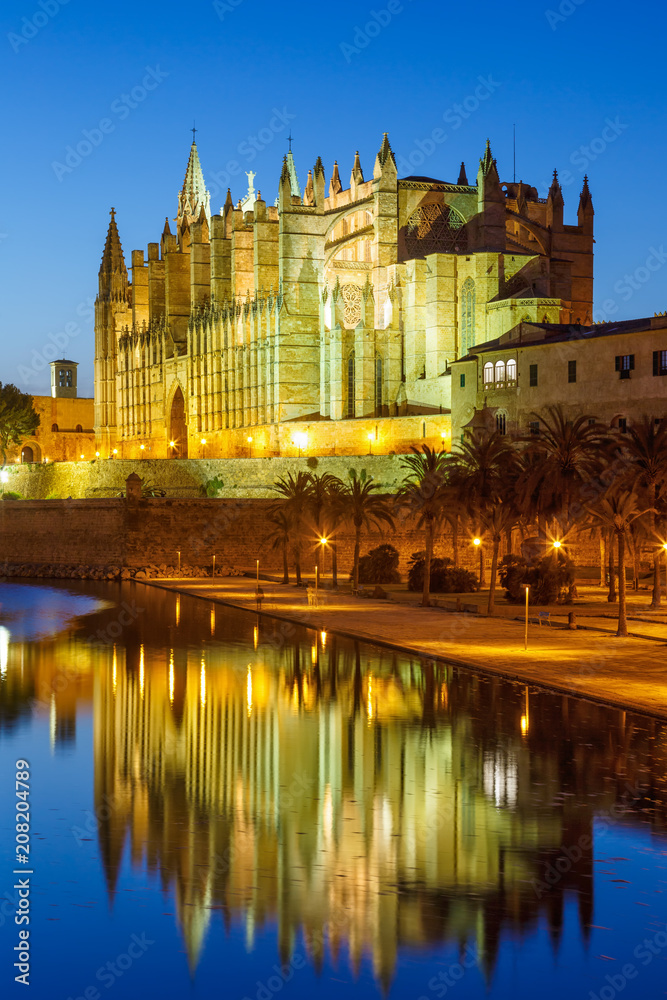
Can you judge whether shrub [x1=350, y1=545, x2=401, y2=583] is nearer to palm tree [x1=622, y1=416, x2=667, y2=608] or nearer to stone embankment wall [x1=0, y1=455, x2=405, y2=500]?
stone embankment wall [x1=0, y1=455, x2=405, y2=500]

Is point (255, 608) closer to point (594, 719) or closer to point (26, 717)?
point (26, 717)

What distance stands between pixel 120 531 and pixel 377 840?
4148 centimetres

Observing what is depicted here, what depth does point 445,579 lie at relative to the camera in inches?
1555

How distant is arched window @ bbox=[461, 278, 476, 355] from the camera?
50.7m

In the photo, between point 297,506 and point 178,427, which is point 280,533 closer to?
point 297,506

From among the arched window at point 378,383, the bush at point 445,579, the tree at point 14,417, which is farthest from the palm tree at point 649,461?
the tree at point 14,417

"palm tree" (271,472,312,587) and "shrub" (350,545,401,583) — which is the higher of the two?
"palm tree" (271,472,312,587)

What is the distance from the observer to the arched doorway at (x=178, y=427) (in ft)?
248

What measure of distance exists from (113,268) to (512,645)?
6888 cm

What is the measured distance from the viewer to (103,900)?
33.6 ft

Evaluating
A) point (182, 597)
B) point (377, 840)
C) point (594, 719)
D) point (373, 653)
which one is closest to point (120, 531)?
point (182, 597)

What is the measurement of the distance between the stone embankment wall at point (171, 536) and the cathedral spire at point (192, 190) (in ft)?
143

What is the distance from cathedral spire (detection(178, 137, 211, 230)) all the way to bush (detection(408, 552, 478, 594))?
192 ft

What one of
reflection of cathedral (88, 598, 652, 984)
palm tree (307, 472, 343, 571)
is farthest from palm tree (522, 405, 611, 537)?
palm tree (307, 472, 343, 571)
